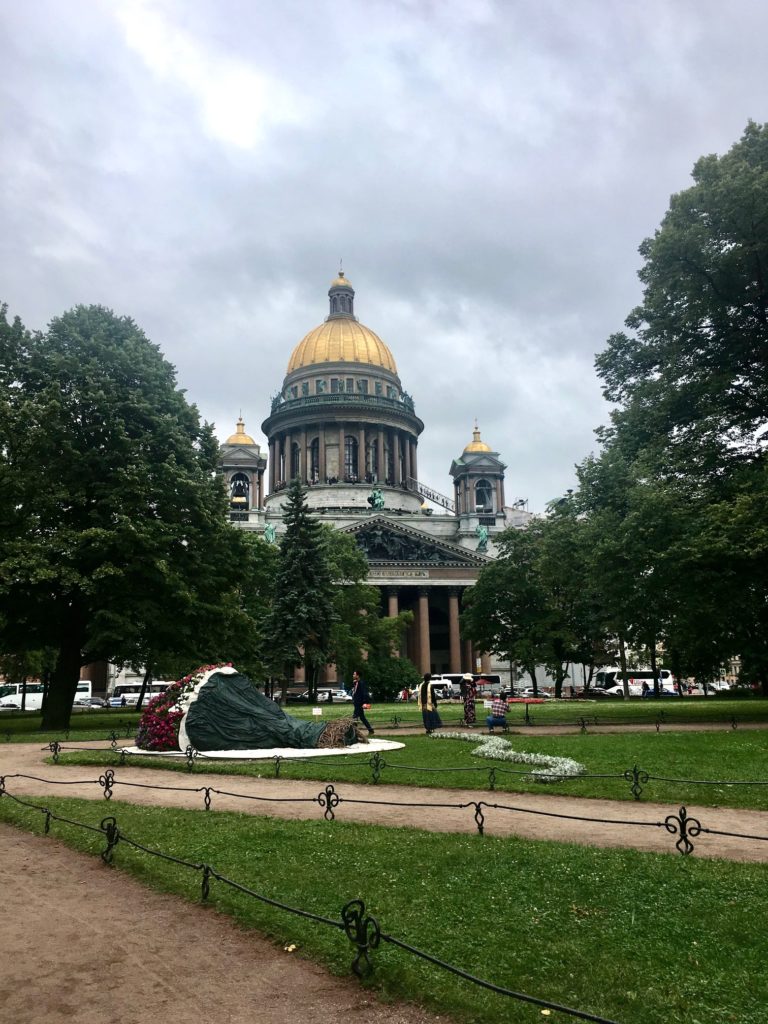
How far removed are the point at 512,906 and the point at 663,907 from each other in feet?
4.29

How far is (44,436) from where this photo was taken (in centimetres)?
2791

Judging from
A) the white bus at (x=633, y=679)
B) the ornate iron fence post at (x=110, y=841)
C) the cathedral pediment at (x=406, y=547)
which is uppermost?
the cathedral pediment at (x=406, y=547)

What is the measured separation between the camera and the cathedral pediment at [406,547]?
82.7 metres

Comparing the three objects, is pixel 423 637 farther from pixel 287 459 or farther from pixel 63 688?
pixel 63 688

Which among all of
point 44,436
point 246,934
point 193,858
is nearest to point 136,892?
point 193,858

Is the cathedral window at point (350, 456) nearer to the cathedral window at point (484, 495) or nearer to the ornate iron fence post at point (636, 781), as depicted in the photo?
the cathedral window at point (484, 495)

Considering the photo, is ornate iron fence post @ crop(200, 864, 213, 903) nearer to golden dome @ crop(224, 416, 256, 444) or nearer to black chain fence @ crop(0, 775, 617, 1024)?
black chain fence @ crop(0, 775, 617, 1024)

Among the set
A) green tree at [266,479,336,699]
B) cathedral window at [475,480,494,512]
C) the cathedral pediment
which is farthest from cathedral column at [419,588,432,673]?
green tree at [266,479,336,699]

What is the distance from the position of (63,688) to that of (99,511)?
6582 millimetres

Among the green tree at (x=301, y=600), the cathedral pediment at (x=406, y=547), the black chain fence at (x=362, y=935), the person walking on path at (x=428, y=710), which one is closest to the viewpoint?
the black chain fence at (x=362, y=935)

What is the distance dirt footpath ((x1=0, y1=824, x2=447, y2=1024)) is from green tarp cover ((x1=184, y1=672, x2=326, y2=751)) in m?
11.6

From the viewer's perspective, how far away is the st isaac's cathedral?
8312cm

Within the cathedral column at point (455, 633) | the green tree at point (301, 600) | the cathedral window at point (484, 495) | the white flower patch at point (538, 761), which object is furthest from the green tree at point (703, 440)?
the cathedral window at point (484, 495)

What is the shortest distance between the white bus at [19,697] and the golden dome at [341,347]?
51.8m
